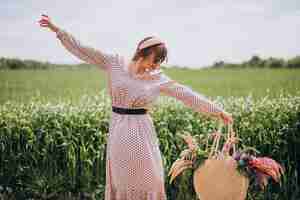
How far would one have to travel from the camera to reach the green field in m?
6.34

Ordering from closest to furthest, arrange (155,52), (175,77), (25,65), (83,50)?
(155,52) < (83,50) < (25,65) < (175,77)

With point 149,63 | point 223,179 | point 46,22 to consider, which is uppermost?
point 46,22

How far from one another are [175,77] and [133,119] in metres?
3.79

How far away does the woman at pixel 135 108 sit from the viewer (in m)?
3.36

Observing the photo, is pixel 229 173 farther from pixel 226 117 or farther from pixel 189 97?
pixel 189 97

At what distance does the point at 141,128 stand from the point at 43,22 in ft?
2.63

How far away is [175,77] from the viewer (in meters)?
7.15

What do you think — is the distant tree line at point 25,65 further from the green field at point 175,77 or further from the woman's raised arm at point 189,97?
the woman's raised arm at point 189,97

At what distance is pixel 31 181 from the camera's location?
4727 mm

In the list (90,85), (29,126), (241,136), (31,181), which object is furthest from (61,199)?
(90,85)

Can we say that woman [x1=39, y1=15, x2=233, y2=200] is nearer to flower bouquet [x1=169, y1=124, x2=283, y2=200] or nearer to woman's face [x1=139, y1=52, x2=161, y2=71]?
woman's face [x1=139, y1=52, x2=161, y2=71]

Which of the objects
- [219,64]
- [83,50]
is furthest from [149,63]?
[219,64]

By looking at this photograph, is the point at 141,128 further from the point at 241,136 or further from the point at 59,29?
the point at 241,136

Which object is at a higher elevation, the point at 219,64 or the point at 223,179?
the point at 219,64
